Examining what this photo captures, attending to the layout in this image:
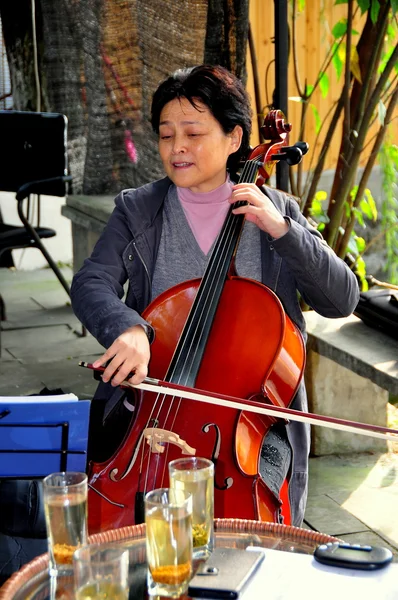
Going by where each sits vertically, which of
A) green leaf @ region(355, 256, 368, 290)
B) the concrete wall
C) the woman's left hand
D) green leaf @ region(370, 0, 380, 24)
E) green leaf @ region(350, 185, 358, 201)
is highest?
green leaf @ region(370, 0, 380, 24)

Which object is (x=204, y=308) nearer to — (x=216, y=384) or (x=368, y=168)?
(x=216, y=384)

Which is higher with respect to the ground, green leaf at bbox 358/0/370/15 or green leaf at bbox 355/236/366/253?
A: green leaf at bbox 358/0/370/15

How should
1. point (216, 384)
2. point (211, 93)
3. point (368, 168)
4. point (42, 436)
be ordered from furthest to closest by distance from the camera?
point (368, 168), point (211, 93), point (216, 384), point (42, 436)

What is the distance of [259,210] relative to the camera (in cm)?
174

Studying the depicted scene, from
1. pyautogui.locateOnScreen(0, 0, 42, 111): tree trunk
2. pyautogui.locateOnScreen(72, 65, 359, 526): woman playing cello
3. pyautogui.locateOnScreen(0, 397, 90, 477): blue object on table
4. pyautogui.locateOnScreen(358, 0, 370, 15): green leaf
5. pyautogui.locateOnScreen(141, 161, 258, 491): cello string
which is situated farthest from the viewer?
pyautogui.locateOnScreen(0, 0, 42, 111): tree trunk

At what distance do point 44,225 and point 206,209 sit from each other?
3.89 m

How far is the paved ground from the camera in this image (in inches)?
93.7

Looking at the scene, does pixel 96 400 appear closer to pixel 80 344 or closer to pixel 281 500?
pixel 281 500

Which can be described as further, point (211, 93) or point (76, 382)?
point (76, 382)

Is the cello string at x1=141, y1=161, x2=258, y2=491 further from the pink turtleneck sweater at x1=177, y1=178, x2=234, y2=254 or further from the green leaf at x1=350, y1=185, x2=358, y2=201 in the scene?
the green leaf at x1=350, y1=185, x2=358, y2=201

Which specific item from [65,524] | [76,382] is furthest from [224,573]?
[76,382]

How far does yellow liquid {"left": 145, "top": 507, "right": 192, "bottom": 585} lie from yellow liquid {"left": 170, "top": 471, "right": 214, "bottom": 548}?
0.08 m

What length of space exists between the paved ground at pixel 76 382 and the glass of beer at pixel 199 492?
43.3 inches

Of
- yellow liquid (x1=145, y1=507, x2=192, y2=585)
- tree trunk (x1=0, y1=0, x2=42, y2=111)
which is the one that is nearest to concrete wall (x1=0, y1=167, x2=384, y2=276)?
tree trunk (x1=0, y1=0, x2=42, y2=111)
